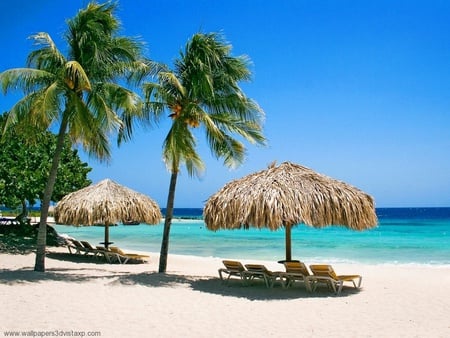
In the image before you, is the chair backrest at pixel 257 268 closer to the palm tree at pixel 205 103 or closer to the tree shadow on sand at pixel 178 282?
the tree shadow on sand at pixel 178 282

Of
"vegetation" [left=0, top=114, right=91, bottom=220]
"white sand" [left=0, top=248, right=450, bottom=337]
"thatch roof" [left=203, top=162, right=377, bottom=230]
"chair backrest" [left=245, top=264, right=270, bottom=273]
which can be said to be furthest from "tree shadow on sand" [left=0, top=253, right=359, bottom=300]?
"vegetation" [left=0, top=114, right=91, bottom=220]

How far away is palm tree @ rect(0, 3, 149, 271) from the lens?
9.54 m

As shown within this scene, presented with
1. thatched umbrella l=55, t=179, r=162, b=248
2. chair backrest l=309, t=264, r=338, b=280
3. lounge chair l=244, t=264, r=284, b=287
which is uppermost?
thatched umbrella l=55, t=179, r=162, b=248

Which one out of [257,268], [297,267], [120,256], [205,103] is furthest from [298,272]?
[120,256]

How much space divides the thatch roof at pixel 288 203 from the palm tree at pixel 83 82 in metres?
2.94

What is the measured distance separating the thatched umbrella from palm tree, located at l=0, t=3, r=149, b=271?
369 cm

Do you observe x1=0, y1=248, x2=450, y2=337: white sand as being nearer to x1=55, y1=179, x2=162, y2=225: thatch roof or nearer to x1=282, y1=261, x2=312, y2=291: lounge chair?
x1=282, y1=261, x2=312, y2=291: lounge chair

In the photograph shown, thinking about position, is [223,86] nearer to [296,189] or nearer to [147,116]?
[147,116]

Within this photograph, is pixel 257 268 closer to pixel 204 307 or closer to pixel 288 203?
pixel 288 203

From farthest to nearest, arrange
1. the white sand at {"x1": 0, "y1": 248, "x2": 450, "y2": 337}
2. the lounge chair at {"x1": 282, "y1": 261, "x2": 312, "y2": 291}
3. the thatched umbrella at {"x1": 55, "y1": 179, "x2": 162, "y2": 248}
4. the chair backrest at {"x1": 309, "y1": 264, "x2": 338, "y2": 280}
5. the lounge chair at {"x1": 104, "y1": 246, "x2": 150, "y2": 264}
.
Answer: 1. the thatched umbrella at {"x1": 55, "y1": 179, "x2": 162, "y2": 248}
2. the lounge chair at {"x1": 104, "y1": 246, "x2": 150, "y2": 264}
3. the lounge chair at {"x1": 282, "y1": 261, "x2": 312, "y2": 291}
4. the chair backrest at {"x1": 309, "y1": 264, "x2": 338, "y2": 280}
5. the white sand at {"x1": 0, "y1": 248, "x2": 450, "y2": 337}

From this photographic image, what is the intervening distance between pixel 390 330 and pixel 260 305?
2.19m

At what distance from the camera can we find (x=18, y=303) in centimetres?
671

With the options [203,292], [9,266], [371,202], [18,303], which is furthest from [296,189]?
[9,266]

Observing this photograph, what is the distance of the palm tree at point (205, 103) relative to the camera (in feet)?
33.3
